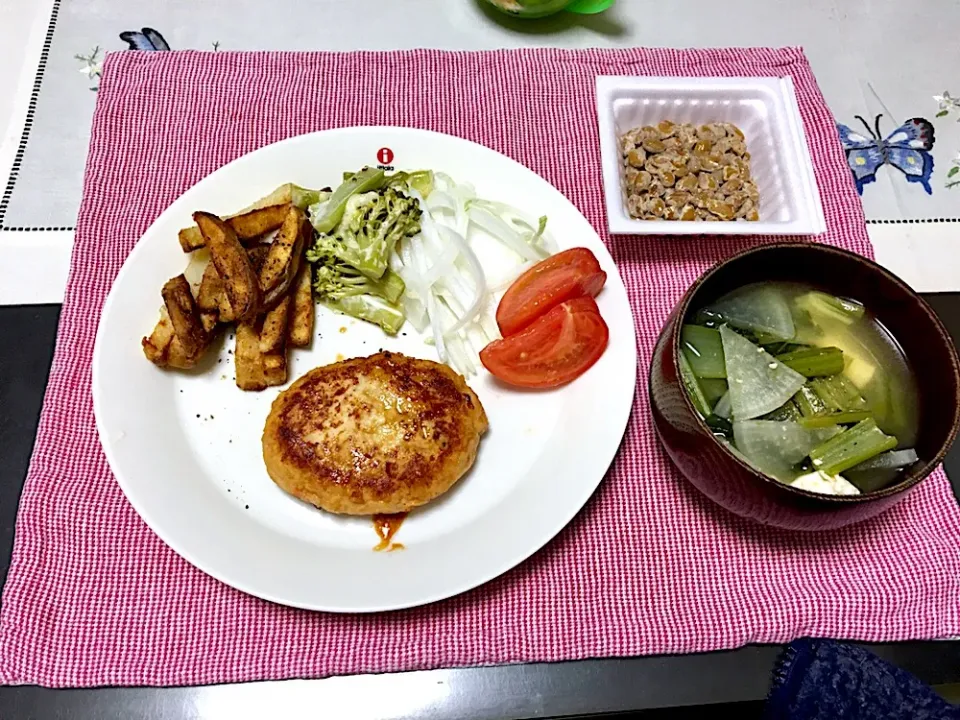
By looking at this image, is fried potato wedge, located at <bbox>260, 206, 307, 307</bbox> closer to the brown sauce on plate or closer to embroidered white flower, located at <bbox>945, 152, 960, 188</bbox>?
the brown sauce on plate

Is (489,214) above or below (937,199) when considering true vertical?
below

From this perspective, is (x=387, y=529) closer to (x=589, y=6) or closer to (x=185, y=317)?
(x=185, y=317)

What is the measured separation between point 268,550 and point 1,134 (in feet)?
5.91

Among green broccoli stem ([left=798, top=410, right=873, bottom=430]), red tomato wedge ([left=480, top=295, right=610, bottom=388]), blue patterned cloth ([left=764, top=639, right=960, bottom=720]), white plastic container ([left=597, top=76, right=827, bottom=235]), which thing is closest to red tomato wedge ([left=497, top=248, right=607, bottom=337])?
red tomato wedge ([left=480, top=295, right=610, bottom=388])

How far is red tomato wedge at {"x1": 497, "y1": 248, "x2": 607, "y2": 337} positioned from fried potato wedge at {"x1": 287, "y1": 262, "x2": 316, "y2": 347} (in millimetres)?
516

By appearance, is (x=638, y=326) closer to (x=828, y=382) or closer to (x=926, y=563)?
(x=828, y=382)

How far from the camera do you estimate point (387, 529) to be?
1.75 meters

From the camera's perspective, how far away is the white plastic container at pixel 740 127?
2.01m

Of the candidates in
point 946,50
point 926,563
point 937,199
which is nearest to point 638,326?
point 926,563

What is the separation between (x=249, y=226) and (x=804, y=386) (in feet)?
4.69

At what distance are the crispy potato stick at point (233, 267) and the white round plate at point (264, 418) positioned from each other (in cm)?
16

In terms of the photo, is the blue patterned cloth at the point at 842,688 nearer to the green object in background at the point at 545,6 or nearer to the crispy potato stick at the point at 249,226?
the crispy potato stick at the point at 249,226

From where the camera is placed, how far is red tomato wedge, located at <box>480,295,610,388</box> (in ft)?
6.09

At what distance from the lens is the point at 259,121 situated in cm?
239
